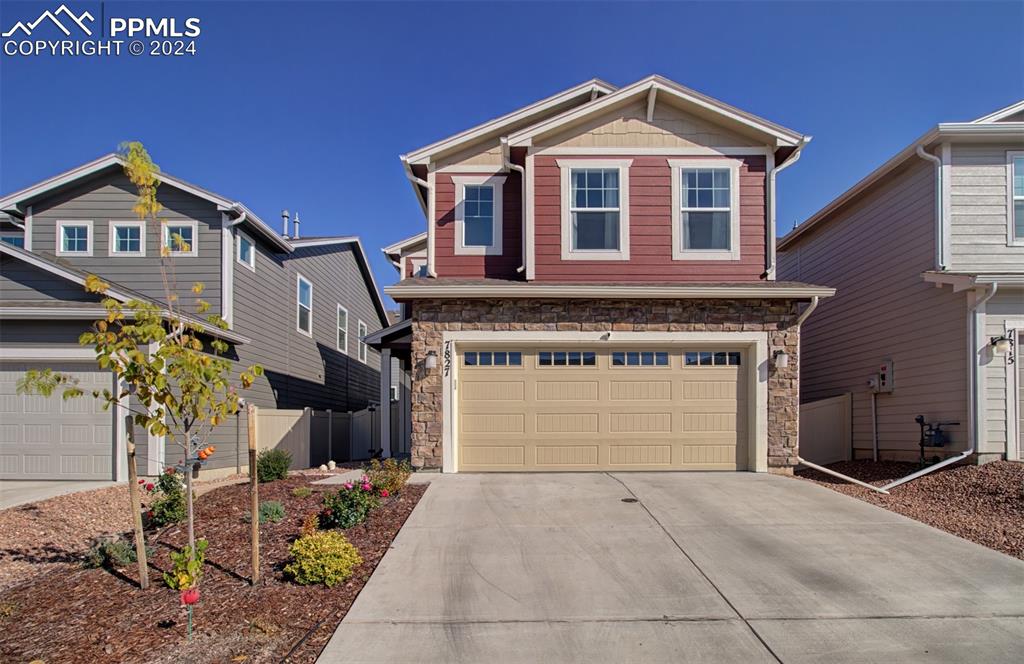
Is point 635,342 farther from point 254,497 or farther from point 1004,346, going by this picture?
point 254,497

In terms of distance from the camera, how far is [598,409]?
1089 centimetres

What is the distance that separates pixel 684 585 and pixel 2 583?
20.6 ft

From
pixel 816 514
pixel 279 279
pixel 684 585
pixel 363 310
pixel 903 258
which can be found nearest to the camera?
pixel 684 585

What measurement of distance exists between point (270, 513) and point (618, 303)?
619 cm

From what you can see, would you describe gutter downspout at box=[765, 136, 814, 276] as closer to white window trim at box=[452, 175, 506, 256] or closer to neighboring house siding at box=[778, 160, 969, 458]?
neighboring house siding at box=[778, 160, 969, 458]

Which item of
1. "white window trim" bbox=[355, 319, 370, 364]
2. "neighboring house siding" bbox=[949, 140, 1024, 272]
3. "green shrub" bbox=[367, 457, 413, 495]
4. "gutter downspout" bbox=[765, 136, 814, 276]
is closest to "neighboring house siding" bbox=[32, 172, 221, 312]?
"green shrub" bbox=[367, 457, 413, 495]

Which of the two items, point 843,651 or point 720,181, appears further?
point 720,181

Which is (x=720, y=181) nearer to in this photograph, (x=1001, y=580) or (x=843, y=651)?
(x=1001, y=580)

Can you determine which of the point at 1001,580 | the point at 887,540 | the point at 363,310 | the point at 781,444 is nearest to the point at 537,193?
the point at 781,444

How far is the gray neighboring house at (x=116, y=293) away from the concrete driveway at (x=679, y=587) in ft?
16.1

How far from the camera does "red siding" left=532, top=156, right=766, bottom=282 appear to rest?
11281 mm

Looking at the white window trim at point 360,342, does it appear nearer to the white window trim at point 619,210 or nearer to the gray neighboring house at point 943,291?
the white window trim at point 619,210

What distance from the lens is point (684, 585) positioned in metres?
5.81

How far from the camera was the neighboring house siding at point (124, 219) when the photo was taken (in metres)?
12.9
